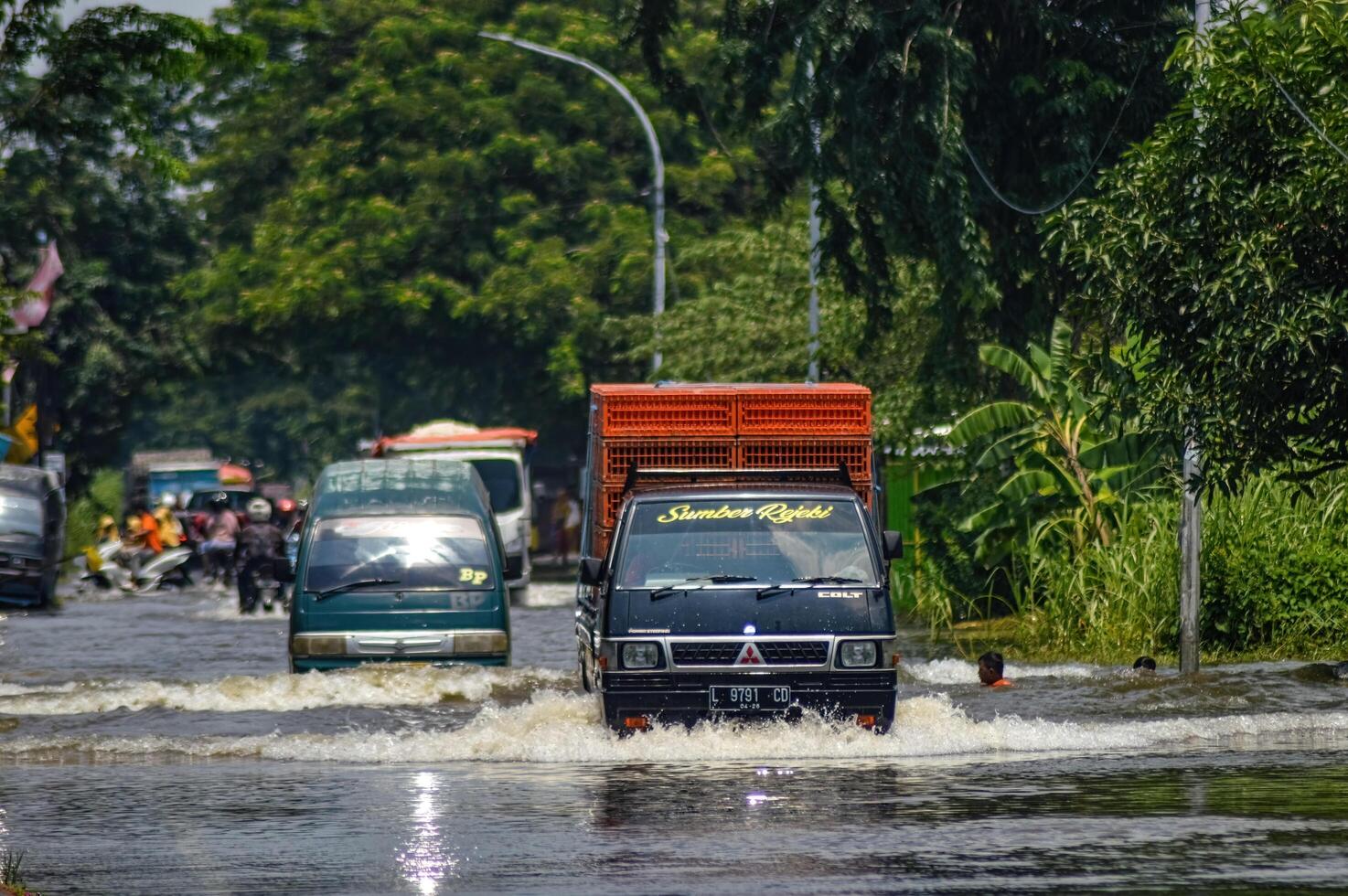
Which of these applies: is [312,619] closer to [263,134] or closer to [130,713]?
[130,713]

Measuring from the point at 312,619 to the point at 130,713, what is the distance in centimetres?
185

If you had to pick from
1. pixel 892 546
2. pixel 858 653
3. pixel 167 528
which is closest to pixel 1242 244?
pixel 892 546

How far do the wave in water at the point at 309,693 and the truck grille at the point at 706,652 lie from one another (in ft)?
17.1

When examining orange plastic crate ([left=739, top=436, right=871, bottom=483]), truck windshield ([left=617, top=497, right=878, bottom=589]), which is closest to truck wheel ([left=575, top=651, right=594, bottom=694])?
orange plastic crate ([left=739, top=436, right=871, bottom=483])

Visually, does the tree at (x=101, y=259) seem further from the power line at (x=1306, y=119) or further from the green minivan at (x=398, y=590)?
the power line at (x=1306, y=119)

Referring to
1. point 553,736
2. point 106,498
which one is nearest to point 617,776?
point 553,736

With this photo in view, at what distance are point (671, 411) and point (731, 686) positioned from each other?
412 cm

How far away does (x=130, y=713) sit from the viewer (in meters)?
18.5

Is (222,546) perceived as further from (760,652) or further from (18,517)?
(760,652)

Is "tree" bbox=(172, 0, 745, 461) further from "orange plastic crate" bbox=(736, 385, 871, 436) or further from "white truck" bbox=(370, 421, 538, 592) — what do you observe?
"orange plastic crate" bbox=(736, 385, 871, 436)

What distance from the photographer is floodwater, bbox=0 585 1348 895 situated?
9.55m

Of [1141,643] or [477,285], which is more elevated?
[477,285]

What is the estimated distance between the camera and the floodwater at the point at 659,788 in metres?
9.55

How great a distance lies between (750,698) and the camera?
45.7 ft
